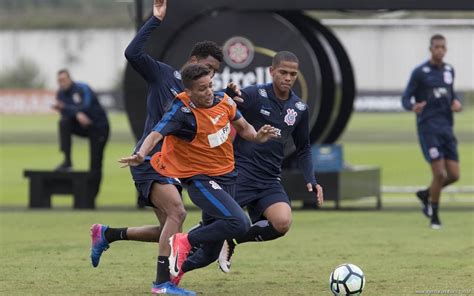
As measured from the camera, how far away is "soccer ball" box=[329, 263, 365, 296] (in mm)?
9141

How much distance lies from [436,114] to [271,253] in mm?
3866

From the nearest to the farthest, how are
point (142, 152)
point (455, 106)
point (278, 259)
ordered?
point (142, 152) < point (278, 259) < point (455, 106)

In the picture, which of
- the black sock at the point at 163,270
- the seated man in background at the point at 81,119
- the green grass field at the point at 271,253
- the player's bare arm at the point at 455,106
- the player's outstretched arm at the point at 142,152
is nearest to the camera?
the player's outstretched arm at the point at 142,152

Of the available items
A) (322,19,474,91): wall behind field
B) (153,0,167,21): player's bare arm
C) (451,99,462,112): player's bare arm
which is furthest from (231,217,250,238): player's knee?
(322,19,474,91): wall behind field

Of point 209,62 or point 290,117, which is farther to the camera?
point 290,117

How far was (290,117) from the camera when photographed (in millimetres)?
10391

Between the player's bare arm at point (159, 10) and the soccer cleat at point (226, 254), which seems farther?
the soccer cleat at point (226, 254)

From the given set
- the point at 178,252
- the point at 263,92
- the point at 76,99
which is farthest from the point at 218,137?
the point at 76,99

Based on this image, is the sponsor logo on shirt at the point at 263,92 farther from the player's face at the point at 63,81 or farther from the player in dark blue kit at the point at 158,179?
the player's face at the point at 63,81

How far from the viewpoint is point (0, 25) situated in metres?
57.2

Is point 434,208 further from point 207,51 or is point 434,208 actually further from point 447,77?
point 207,51

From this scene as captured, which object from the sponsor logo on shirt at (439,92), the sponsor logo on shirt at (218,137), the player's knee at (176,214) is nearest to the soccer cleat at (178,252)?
the player's knee at (176,214)

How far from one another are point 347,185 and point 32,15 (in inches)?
1627

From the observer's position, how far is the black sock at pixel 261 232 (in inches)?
407
